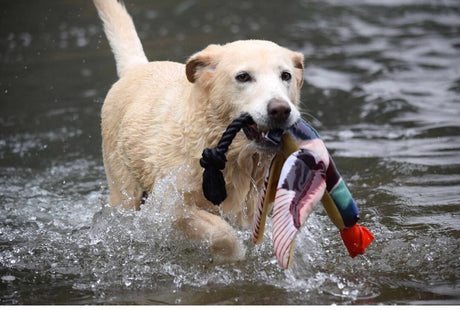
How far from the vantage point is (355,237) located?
4.03 metres

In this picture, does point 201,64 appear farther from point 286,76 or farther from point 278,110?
point 278,110

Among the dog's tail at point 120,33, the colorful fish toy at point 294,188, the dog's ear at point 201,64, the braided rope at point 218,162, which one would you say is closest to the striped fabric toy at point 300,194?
the colorful fish toy at point 294,188

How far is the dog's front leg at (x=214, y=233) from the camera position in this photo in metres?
4.07

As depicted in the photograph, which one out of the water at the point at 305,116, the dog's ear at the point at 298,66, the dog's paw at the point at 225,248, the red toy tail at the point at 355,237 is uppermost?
the dog's ear at the point at 298,66

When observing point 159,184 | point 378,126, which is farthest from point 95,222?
point 378,126

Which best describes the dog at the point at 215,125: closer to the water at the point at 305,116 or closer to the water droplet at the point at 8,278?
the water at the point at 305,116

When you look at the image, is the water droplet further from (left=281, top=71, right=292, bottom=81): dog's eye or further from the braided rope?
(left=281, top=71, right=292, bottom=81): dog's eye

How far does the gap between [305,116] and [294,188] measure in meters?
4.49

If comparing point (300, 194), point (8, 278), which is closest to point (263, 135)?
point (300, 194)

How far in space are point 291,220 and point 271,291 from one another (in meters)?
0.66

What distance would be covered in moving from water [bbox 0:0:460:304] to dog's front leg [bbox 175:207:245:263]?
14 cm

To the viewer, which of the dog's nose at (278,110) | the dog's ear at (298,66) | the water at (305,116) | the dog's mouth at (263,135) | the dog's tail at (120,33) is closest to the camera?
the dog's nose at (278,110)

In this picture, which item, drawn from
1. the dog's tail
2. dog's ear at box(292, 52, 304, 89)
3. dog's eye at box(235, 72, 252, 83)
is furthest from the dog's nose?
the dog's tail

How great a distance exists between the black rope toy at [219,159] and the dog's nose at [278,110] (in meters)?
0.13
